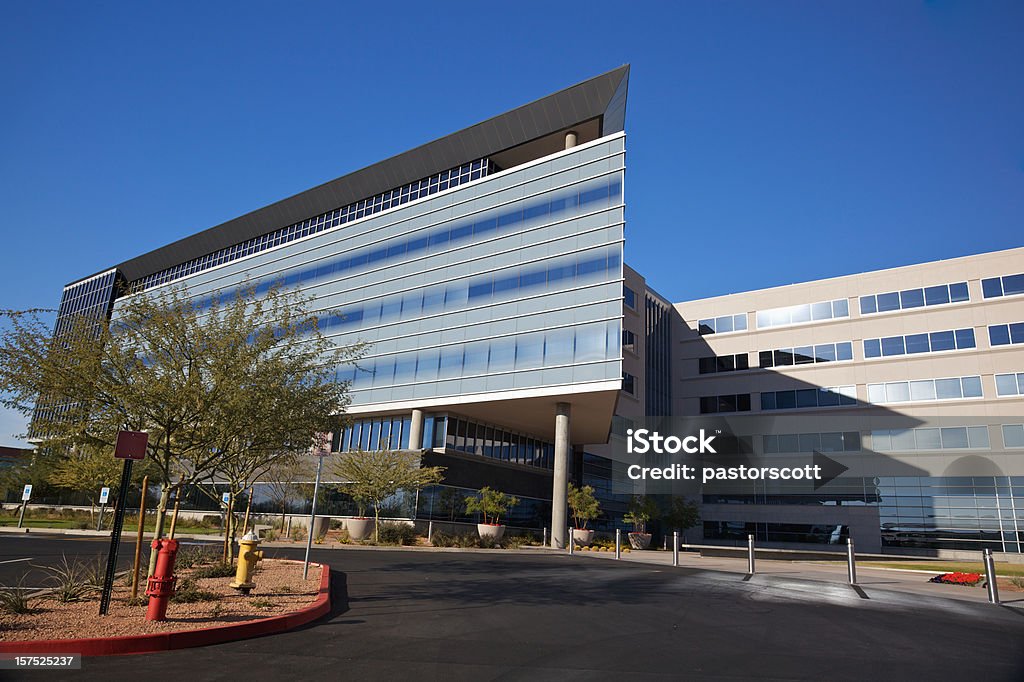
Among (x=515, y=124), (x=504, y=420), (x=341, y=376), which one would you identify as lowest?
(x=504, y=420)

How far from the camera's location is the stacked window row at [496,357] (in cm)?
3562

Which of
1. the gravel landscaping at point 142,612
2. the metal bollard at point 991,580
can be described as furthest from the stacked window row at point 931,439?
the gravel landscaping at point 142,612

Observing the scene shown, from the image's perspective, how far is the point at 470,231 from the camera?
42.8 meters

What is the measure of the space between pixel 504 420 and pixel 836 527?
27.0 meters

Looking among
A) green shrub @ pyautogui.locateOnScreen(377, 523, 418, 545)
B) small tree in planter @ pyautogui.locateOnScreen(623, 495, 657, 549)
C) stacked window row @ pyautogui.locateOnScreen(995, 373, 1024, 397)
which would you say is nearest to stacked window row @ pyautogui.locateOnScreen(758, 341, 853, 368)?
stacked window row @ pyautogui.locateOnScreen(995, 373, 1024, 397)

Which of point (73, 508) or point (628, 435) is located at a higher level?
point (628, 435)

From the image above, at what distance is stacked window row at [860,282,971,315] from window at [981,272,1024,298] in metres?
1.12

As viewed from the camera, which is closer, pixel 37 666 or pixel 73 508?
pixel 37 666

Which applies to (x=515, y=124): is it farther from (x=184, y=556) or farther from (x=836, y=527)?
(x=836, y=527)

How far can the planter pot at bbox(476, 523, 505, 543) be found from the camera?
1442 inches

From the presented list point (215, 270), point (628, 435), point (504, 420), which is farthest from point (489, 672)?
point (215, 270)

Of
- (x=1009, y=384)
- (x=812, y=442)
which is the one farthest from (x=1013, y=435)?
(x=812, y=442)

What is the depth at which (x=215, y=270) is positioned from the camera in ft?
200

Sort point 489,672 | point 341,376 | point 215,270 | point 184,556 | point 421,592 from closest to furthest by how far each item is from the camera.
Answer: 1. point 489,672
2. point 421,592
3. point 184,556
4. point 341,376
5. point 215,270
